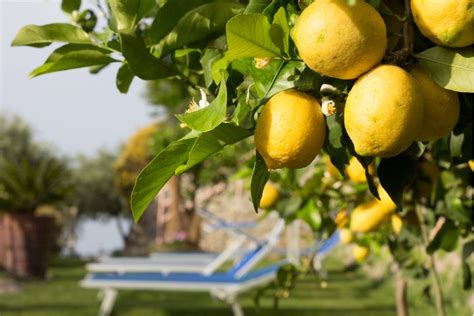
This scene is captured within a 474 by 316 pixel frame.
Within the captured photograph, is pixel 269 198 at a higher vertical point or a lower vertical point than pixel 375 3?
lower

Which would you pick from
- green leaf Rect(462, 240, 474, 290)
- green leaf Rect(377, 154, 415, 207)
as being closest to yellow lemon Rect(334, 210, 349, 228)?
green leaf Rect(462, 240, 474, 290)

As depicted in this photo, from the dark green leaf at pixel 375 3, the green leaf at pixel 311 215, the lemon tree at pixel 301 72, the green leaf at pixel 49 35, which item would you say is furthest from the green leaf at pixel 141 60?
the green leaf at pixel 311 215

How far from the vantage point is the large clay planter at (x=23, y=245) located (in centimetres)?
812

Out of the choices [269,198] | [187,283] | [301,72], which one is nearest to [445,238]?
[269,198]

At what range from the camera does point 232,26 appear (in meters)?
0.47

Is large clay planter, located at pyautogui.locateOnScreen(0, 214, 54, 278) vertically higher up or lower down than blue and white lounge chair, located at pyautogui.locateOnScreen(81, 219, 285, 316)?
lower down

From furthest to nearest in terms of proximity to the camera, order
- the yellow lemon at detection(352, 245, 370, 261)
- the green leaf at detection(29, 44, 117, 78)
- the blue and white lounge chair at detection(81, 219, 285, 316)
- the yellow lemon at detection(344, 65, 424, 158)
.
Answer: the blue and white lounge chair at detection(81, 219, 285, 316) < the yellow lemon at detection(352, 245, 370, 261) < the green leaf at detection(29, 44, 117, 78) < the yellow lemon at detection(344, 65, 424, 158)

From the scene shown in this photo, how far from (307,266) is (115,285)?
344cm

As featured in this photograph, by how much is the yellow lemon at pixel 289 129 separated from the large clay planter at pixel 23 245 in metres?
8.19

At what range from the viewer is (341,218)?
4.56 feet

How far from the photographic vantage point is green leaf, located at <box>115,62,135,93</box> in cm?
72

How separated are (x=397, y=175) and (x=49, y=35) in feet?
1.38

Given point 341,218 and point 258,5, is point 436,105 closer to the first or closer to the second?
point 258,5

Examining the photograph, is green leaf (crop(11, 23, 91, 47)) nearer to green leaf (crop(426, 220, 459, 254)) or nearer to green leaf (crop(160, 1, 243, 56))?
green leaf (crop(160, 1, 243, 56))
